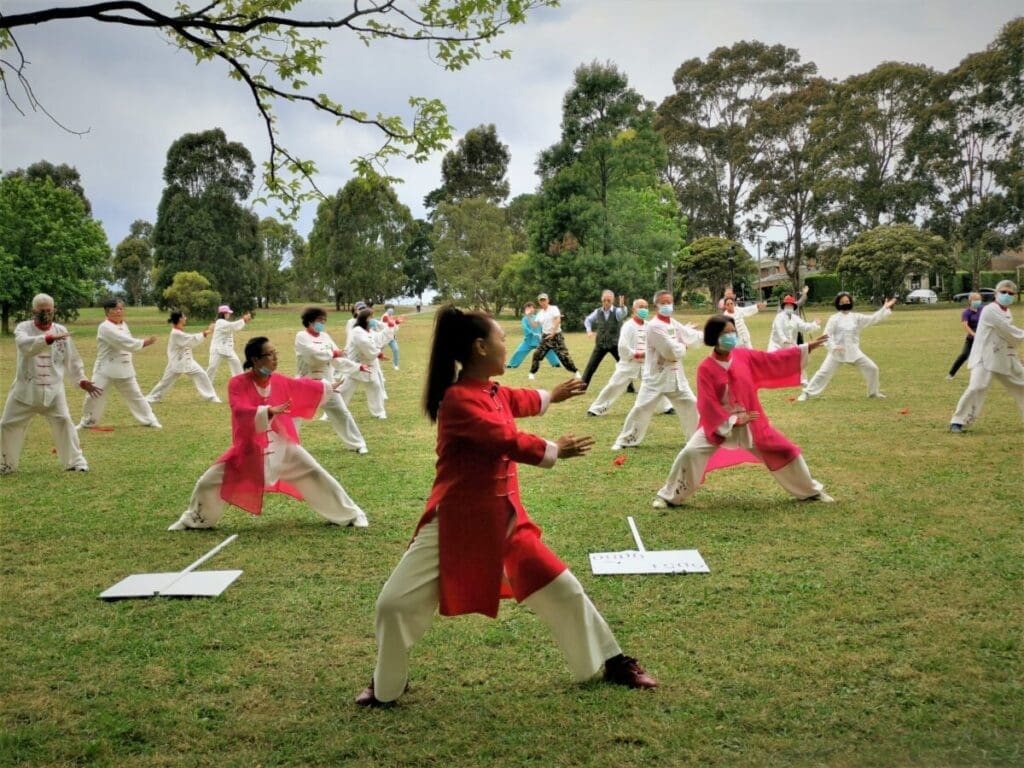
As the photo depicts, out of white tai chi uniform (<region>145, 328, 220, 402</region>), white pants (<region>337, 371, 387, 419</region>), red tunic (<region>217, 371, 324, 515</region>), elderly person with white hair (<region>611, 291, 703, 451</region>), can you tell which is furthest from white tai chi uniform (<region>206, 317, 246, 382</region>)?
red tunic (<region>217, 371, 324, 515</region>)

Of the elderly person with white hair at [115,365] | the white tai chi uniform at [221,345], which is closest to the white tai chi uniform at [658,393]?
the elderly person with white hair at [115,365]

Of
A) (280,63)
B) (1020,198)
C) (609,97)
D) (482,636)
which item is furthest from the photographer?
(609,97)

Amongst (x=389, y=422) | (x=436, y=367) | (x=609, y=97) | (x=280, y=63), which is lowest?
(x=389, y=422)

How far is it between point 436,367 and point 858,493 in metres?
5.29

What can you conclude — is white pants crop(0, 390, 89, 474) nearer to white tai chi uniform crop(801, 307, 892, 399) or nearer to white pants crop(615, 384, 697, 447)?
white pants crop(615, 384, 697, 447)

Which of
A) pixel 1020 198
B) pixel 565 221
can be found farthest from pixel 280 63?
pixel 565 221

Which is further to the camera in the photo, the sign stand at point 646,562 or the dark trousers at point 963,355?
the dark trousers at point 963,355

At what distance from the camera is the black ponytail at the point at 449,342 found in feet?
12.6

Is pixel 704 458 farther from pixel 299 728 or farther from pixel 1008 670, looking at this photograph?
pixel 299 728

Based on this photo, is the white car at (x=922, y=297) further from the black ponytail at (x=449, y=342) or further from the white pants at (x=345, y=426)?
the black ponytail at (x=449, y=342)

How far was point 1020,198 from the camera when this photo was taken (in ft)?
93.4

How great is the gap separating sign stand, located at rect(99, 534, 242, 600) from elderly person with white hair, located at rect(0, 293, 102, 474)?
4.65 metres

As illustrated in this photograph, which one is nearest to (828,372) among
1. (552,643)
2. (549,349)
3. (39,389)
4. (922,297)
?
(549,349)

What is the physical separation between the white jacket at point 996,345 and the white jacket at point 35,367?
11.2 meters
